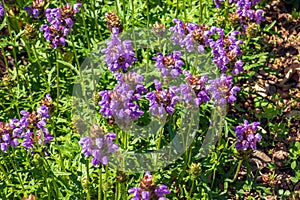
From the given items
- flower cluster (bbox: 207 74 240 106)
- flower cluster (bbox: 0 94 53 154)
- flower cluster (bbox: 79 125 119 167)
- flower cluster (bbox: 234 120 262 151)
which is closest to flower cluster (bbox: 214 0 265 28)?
flower cluster (bbox: 207 74 240 106)

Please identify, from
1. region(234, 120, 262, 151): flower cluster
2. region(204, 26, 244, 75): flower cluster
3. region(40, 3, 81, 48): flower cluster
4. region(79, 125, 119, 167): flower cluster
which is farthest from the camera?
region(40, 3, 81, 48): flower cluster

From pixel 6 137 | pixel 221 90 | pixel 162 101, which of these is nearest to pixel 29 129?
pixel 6 137

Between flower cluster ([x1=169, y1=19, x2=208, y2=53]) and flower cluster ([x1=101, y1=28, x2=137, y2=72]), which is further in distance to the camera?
flower cluster ([x1=169, y1=19, x2=208, y2=53])

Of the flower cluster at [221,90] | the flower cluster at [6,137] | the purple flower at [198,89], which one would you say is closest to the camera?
the flower cluster at [6,137]

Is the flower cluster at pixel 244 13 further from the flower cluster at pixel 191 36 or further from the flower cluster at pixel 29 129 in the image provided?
the flower cluster at pixel 29 129

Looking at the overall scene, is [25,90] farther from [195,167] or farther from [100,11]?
[195,167]

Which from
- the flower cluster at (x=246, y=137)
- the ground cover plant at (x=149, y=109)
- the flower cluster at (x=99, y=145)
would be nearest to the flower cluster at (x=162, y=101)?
the ground cover plant at (x=149, y=109)

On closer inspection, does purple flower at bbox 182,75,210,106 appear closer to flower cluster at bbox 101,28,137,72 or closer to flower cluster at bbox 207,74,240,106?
flower cluster at bbox 207,74,240,106

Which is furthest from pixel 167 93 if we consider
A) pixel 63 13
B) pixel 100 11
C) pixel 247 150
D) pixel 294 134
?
pixel 100 11

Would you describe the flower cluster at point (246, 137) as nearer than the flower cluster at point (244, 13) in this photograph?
Yes
